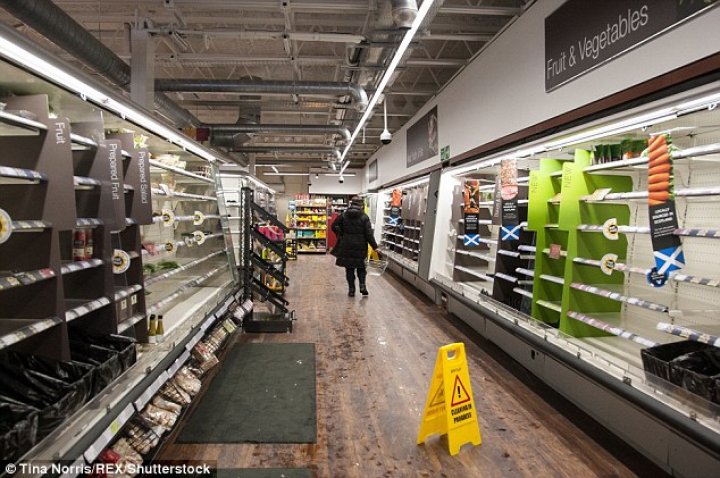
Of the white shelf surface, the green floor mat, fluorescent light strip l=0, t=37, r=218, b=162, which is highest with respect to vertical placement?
fluorescent light strip l=0, t=37, r=218, b=162

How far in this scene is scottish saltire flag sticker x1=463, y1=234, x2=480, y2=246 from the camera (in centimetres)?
695

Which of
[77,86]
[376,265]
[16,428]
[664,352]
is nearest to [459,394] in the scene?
[664,352]

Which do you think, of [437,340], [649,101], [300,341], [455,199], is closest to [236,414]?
[300,341]

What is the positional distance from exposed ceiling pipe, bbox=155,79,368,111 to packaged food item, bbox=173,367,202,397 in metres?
5.41

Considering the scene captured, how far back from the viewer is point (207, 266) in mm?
5910

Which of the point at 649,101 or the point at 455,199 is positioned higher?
the point at 649,101

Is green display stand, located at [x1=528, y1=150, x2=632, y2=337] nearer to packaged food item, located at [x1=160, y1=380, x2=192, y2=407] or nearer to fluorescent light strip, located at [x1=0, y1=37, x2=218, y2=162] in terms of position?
packaged food item, located at [x1=160, y1=380, x2=192, y2=407]

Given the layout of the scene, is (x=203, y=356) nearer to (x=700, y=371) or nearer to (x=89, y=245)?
(x=89, y=245)

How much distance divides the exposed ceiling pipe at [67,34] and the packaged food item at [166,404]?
372 centimetres

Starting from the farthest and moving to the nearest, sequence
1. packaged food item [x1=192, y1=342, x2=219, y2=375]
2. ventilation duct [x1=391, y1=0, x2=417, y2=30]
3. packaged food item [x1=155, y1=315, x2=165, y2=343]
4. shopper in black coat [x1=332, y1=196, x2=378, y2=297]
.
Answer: shopper in black coat [x1=332, y1=196, x2=378, y2=297], ventilation duct [x1=391, y1=0, x2=417, y2=30], packaged food item [x1=192, y1=342, x2=219, y2=375], packaged food item [x1=155, y1=315, x2=165, y2=343]

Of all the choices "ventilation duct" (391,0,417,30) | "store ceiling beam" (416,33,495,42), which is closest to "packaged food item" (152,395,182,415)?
"ventilation duct" (391,0,417,30)

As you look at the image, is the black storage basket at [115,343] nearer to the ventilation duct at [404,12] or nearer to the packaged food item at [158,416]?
the packaged food item at [158,416]

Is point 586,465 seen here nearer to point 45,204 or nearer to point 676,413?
point 676,413

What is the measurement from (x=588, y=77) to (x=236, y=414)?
4.01m
